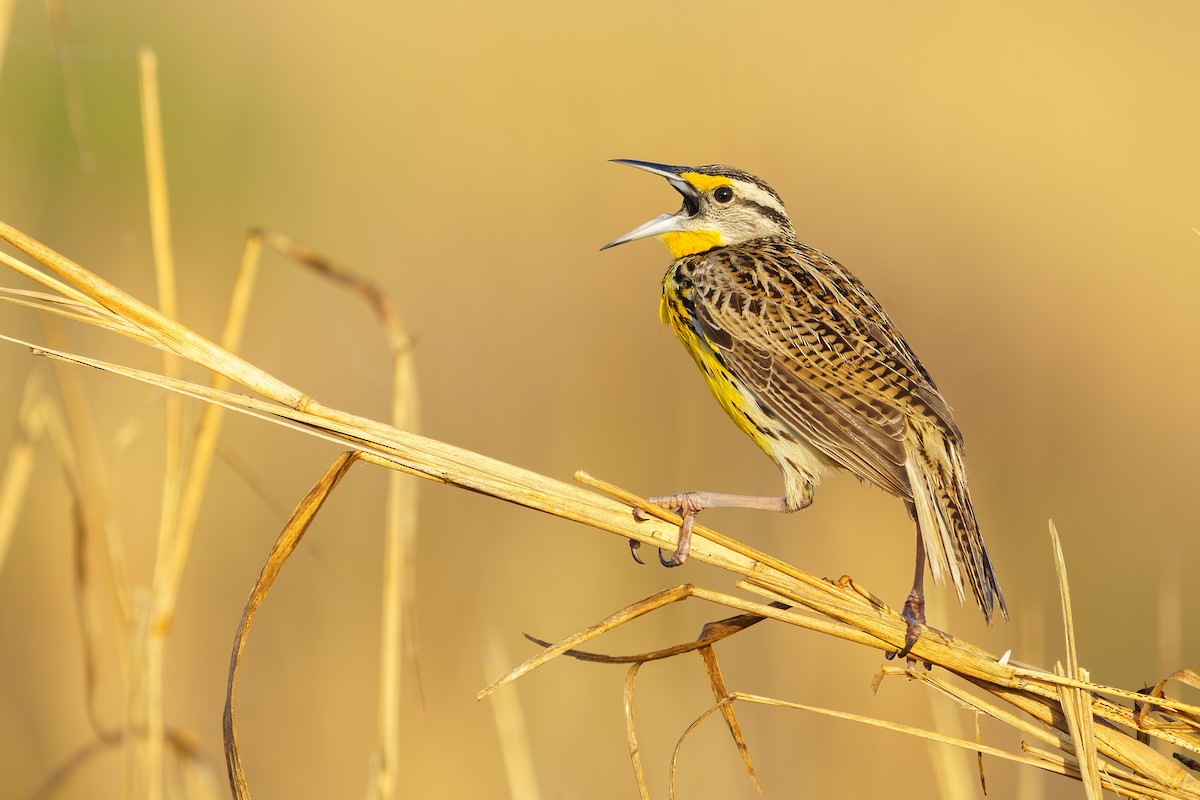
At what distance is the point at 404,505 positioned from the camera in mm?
2400

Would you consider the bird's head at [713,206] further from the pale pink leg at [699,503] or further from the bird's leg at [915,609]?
the bird's leg at [915,609]

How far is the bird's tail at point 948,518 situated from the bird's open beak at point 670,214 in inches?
28.0

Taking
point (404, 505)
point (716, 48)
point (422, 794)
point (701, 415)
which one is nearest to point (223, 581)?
point (422, 794)

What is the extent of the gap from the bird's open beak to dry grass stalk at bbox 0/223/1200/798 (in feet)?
3.41

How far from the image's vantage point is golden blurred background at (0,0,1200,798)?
4238 mm

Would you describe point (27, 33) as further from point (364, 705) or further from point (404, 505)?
point (404, 505)

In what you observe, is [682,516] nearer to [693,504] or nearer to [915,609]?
[693,504]

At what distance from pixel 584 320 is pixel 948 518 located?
358 cm

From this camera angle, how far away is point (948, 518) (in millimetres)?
2346

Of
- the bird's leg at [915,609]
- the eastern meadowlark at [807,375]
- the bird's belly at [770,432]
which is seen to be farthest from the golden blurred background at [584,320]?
the bird's belly at [770,432]

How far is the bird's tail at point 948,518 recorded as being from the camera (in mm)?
2215

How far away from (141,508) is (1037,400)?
12.5 feet

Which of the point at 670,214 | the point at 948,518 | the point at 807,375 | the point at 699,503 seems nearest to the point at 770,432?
the point at 807,375

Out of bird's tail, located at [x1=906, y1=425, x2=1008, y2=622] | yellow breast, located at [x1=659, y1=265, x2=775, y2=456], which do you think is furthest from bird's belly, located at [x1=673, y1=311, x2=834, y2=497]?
bird's tail, located at [x1=906, y1=425, x2=1008, y2=622]
